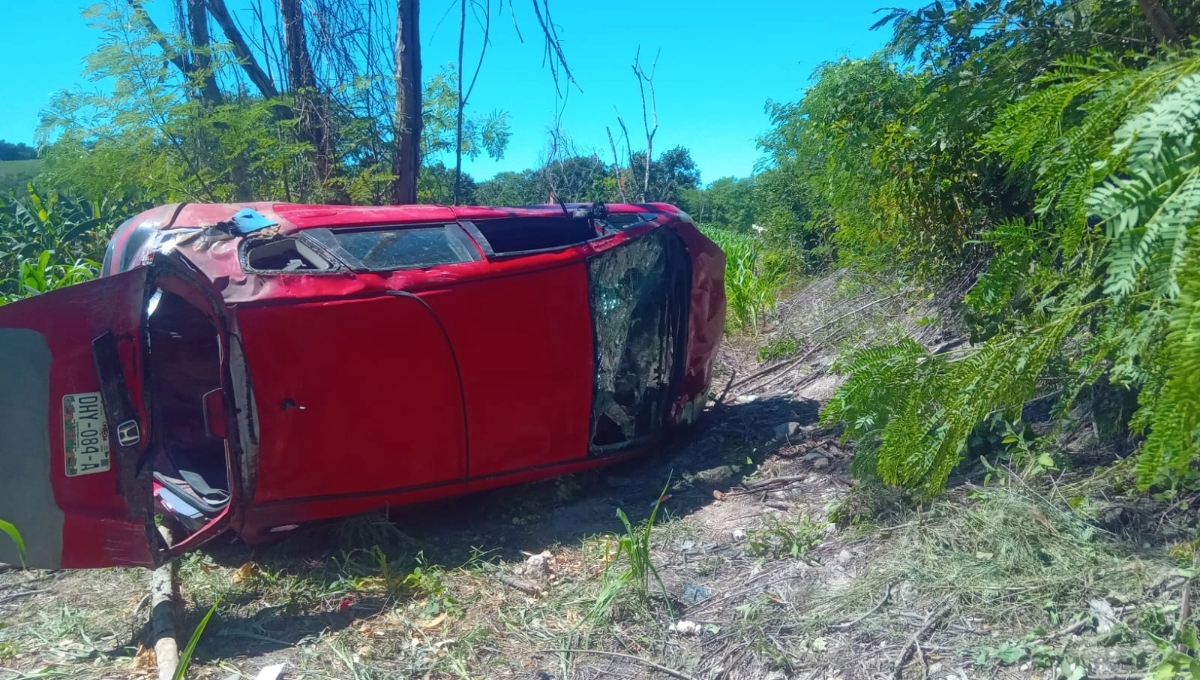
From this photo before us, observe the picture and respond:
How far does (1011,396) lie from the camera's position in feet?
9.95

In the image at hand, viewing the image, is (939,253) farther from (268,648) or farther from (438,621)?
(268,648)

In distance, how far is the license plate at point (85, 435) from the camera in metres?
3.43

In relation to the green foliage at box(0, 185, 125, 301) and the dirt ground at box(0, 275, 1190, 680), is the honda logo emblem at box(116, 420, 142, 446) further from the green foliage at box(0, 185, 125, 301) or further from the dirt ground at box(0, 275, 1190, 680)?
the green foliage at box(0, 185, 125, 301)

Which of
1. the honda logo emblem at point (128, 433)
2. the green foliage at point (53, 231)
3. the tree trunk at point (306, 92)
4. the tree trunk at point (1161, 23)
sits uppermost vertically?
the tree trunk at point (306, 92)

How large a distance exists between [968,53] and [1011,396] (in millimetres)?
2250

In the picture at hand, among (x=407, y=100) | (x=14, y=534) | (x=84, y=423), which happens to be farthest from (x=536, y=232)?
(x=14, y=534)

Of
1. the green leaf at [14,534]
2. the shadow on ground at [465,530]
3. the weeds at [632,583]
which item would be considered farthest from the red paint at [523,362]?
the green leaf at [14,534]

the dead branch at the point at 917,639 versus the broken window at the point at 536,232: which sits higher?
the broken window at the point at 536,232

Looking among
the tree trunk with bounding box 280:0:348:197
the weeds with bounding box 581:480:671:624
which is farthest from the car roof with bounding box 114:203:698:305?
the tree trunk with bounding box 280:0:348:197

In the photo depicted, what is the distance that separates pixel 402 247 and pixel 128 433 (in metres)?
1.52

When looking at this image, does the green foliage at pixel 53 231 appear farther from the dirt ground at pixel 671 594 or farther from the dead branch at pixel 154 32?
the dirt ground at pixel 671 594

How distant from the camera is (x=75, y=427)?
136 inches

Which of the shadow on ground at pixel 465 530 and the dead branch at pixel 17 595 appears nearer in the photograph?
the shadow on ground at pixel 465 530

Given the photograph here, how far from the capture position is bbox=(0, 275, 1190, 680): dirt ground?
3.12m
